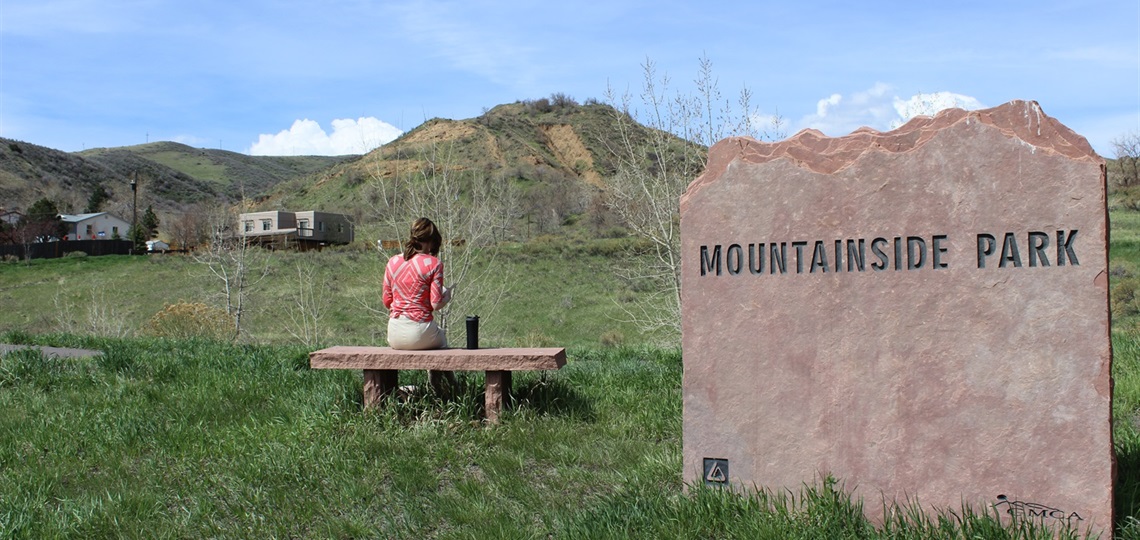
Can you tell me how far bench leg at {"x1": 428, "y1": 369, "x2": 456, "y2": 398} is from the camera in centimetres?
604

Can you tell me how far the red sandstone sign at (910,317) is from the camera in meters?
3.48

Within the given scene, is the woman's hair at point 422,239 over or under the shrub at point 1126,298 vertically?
over

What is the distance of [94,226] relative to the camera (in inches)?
3246

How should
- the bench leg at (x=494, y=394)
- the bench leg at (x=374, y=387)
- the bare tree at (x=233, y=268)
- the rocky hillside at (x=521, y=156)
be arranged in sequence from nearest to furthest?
the bench leg at (x=494, y=394) < the bench leg at (x=374, y=387) < the bare tree at (x=233, y=268) < the rocky hillside at (x=521, y=156)

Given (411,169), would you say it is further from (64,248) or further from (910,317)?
(910,317)

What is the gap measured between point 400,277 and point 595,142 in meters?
82.3

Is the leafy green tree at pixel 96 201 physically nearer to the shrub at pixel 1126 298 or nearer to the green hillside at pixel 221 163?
the green hillside at pixel 221 163

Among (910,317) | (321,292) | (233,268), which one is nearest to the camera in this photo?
(910,317)

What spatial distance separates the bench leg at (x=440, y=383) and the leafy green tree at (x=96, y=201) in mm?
97790

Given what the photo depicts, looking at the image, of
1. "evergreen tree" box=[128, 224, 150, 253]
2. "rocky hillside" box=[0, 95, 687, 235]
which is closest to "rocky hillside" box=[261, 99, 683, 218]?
"rocky hillside" box=[0, 95, 687, 235]

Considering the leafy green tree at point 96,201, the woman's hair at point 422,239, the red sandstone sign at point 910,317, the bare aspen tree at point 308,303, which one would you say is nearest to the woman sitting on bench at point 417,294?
the woman's hair at point 422,239

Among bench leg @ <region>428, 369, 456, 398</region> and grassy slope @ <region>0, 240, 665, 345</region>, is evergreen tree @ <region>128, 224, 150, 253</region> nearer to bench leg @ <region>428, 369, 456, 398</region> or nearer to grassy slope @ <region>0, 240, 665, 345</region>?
grassy slope @ <region>0, 240, 665, 345</region>

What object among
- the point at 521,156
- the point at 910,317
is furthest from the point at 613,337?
the point at 521,156

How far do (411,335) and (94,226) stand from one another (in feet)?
290
